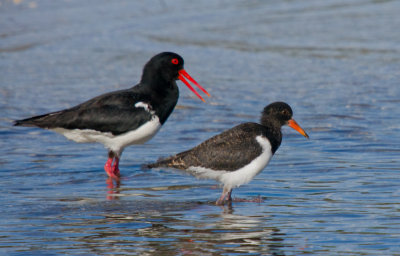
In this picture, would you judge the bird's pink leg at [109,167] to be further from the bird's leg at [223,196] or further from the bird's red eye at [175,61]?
the bird's leg at [223,196]

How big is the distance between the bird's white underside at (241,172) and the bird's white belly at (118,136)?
4.37 ft

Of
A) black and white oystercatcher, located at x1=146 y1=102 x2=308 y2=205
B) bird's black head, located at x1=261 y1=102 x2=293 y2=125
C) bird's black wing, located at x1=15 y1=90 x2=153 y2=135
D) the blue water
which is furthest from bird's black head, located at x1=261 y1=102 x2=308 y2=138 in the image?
bird's black wing, located at x1=15 y1=90 x2=153 y2=135

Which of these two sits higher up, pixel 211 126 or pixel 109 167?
pixel 211 126

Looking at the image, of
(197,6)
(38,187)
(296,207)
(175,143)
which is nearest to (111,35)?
(197,6)

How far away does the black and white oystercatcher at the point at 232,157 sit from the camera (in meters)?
7.34

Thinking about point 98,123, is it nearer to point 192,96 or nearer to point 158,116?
point 158,116

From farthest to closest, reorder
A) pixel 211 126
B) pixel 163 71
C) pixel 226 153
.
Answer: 1. pixel 211 126
2. pixel 163 71
3. pixel 226 153

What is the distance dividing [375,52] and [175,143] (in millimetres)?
6839

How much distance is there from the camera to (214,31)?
59.9ft

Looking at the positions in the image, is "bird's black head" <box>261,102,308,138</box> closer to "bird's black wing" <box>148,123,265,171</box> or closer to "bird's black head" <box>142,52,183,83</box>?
"bird's black wing" <box>148,123,265,171</box>

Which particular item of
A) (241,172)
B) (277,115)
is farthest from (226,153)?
(277,115)

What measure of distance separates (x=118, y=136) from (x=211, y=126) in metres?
2.25

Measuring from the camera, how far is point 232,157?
743cm

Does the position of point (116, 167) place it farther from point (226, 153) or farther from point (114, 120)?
point (226, 153)
